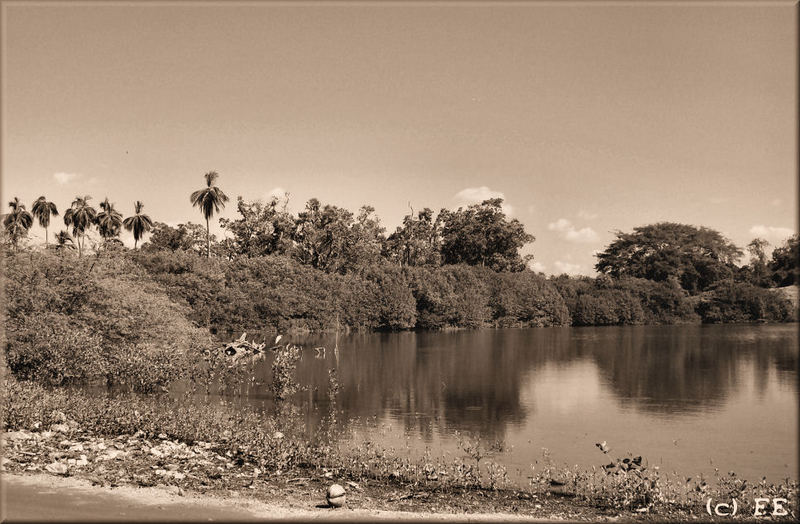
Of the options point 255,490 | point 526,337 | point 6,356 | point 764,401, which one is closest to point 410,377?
point 764,401

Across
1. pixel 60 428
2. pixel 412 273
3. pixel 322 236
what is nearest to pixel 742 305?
pixel 412 273

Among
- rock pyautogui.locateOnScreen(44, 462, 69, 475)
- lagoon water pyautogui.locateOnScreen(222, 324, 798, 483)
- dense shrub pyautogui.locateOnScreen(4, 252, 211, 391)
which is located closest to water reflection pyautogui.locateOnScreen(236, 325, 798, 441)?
lagoon water pyautogui.locateOnScreen(222, 324, 798, 483)

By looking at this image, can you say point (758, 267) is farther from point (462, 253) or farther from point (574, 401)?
point (574, 401)

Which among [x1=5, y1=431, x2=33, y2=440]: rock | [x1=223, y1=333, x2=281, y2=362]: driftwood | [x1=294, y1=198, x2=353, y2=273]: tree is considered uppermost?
[x1=294, y1=198, x2=353, y2=273]: tree

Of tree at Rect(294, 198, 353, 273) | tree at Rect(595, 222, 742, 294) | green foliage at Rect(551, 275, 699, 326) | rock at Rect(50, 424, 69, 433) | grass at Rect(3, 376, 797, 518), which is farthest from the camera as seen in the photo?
tree at Rect(595, 222, 742, 294)

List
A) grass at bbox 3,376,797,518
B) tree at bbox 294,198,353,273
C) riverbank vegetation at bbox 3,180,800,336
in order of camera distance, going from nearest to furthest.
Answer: grass at bbox 3,376,797,518 → riverbank vegetation at bbox 3,180,800,336 → tree at bbox 294,198,353,273

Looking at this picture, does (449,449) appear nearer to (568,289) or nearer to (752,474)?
(752,474)

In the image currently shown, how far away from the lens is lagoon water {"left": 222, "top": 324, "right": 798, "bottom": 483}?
14.5 metres

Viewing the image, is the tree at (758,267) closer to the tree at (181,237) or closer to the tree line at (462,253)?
the tree line at (462,253)

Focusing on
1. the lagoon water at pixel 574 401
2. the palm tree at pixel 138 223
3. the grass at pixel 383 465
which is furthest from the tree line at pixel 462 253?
the grass at pixel 383 465

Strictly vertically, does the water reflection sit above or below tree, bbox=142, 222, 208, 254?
below

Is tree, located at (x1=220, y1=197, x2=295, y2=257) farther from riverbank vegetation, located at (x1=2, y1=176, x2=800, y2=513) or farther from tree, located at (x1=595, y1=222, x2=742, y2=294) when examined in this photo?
tree, located at (x1=595, y1=222, x2=742, y2=294)

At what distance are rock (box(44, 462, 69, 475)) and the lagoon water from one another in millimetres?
6336

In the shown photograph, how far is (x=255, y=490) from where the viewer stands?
31.0 ft
